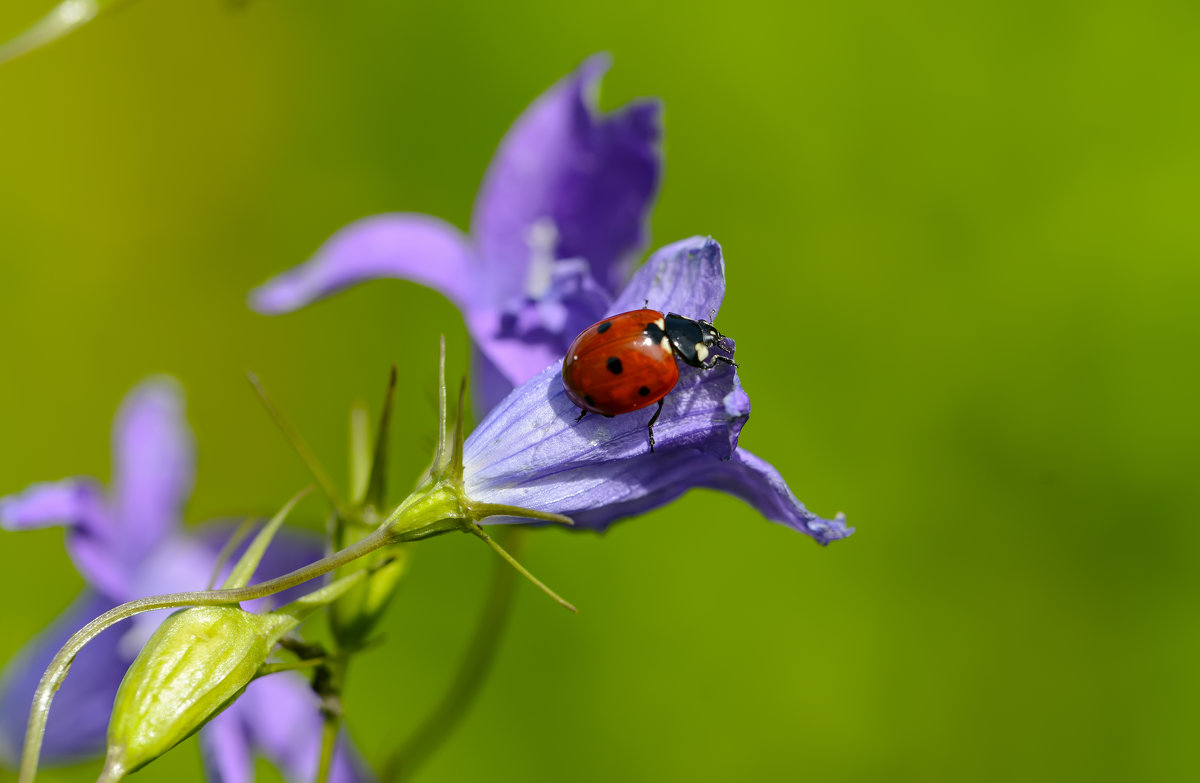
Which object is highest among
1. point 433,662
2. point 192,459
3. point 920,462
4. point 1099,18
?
point 192,459

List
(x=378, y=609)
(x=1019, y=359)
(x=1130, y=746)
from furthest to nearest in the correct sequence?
(x=1019, y=359)
(x=1130, y=746)
(x=378, y=609)

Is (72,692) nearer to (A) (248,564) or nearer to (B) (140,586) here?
(B) (140,586)

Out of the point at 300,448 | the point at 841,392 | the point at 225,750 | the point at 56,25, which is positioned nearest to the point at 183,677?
the point at 300,448

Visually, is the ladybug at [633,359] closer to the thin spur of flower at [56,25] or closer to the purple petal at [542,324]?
the purple petal at [542,324]

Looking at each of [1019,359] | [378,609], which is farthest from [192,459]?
[1019,359]

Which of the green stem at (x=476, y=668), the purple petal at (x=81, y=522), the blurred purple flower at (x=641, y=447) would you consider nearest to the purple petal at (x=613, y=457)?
the blurred purple flower at (x=641, y=447)

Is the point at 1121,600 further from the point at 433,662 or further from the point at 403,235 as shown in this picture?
the point at 403,235
